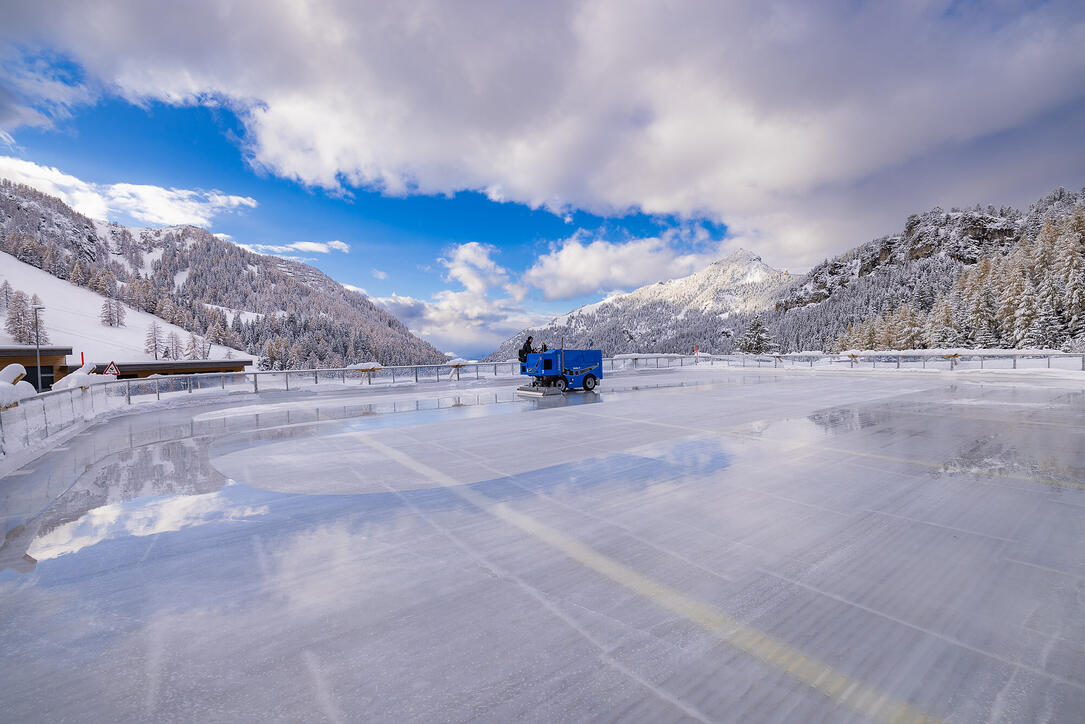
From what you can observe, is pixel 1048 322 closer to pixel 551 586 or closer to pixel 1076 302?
pixel 1076 302

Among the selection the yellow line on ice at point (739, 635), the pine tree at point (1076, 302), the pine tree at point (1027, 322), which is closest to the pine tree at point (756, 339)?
the pine tree at point (1027, 322)

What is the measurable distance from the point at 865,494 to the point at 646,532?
3166 mm

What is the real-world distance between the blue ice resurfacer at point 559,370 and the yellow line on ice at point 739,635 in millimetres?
12581

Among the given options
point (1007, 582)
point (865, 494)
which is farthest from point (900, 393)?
point (1007, 582)

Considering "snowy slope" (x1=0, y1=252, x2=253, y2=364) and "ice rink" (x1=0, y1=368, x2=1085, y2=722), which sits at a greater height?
"snowy slope" (x1=0, y1=252, x2=253, y2=364)

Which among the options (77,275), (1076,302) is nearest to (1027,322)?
(1076,302)

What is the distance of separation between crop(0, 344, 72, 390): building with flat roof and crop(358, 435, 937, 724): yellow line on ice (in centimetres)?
6889

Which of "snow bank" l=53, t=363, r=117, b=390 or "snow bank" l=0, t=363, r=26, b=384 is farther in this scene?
"snow bank" l=53, t=363, r=117, b=390

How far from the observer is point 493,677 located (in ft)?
8.41

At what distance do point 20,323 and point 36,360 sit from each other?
230 ft

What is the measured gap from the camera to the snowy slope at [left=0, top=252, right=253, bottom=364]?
331ft

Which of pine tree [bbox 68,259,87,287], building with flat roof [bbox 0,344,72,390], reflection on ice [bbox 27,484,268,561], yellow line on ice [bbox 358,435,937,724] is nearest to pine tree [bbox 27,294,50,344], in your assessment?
building with flat roof [bbox 0,344,72,390]

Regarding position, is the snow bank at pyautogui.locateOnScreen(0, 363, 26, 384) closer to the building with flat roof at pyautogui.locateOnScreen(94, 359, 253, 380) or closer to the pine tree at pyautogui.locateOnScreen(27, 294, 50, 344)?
the building with flat roof at pyautogui.locateOnScreen(94, 359, 253, 380)

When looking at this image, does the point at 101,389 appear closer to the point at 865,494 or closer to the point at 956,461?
the point at 865,494
